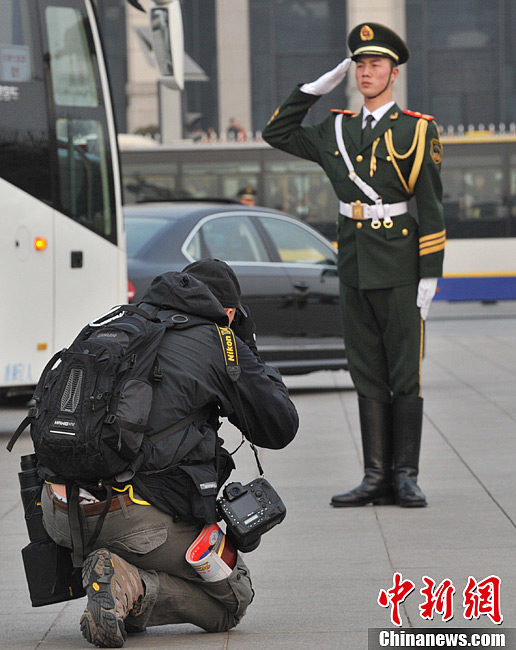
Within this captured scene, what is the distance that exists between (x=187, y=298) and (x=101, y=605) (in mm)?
985

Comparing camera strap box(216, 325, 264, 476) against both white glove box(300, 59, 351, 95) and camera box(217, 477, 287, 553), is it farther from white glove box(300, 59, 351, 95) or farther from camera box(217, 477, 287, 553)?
white glove box(300, 59, 351, 95)

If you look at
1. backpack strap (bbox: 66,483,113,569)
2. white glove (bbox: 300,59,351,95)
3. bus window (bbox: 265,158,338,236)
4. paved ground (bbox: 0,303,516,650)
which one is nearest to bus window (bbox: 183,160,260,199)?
bus window (bbox: 265,158,338,236)

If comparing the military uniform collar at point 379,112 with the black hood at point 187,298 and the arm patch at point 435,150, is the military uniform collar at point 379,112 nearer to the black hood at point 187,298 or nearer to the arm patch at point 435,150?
the arm patch at point 435,150

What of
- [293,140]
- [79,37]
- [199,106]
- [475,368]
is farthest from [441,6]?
[293,140]

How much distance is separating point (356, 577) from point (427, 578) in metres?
0.29

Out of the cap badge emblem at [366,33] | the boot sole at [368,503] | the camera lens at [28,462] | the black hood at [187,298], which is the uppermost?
the cap badge emblem at [366,33]

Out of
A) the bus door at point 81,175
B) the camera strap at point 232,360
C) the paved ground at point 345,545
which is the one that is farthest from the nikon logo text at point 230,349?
the bus door at point 81,175

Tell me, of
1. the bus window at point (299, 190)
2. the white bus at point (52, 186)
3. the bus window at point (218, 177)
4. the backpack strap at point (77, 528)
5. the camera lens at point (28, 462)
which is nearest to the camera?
the backpack strap at point (77, 528)

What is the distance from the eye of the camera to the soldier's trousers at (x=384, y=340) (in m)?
6.12

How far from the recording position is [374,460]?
20.4 feet

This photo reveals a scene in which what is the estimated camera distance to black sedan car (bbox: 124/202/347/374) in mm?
10805

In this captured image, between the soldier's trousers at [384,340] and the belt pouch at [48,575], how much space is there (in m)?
2.44

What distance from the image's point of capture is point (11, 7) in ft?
29.0

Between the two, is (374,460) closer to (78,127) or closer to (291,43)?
(78,127)
